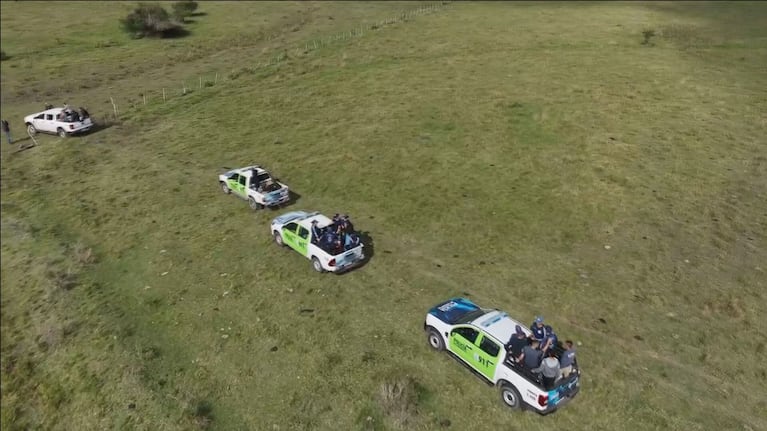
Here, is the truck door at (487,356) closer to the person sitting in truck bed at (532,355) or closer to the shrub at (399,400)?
the person sitting in truck bed at (532,355)

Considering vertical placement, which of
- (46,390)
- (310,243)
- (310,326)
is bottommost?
(46,390)

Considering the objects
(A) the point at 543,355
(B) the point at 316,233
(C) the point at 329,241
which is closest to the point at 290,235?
(B) the point at 316,233

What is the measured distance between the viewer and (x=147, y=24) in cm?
5609

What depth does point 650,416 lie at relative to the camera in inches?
526

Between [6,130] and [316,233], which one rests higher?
[316,233]

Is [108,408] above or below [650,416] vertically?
below

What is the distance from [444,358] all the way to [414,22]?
5345 cm

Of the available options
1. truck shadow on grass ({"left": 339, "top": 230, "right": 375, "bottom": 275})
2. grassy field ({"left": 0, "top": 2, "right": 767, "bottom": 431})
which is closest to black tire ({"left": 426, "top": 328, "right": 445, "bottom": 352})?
grassy field ({"left": 0, "top": 2, "right": 767, "bottom": 431})

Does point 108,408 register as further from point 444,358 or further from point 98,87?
point 98,87

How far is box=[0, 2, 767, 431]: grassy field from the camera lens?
47.3ft

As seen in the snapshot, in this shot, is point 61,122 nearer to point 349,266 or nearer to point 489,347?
point 349,266

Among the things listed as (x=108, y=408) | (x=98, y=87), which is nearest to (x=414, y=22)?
(x=98, y=87)

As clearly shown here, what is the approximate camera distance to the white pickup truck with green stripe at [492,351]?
41.2 ft

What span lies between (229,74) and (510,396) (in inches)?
1487
